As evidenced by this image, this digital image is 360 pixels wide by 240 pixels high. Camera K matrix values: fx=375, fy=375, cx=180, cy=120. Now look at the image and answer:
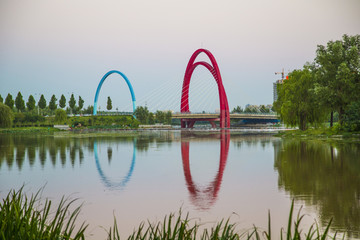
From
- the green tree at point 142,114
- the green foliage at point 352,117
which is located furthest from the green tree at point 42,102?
the green foliage at point 352,117

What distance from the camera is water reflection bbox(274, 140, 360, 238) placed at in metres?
9.48

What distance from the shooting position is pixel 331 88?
133ft

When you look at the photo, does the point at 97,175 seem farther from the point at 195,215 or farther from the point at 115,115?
the point at 115,115

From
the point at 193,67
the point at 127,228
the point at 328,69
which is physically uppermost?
the point at 193,67

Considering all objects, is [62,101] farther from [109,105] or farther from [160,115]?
[160,115]

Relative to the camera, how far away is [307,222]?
9.12 m

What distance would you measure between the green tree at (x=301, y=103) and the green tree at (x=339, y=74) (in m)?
2.69

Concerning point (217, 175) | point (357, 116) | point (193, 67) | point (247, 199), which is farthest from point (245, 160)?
point (193, 67)

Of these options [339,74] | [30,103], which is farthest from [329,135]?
[30,103]

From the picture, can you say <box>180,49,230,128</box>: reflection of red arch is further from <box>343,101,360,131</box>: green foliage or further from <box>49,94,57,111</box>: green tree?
<box>343,101,360,131</box>: green foliage

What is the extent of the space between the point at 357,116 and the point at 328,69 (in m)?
6.74

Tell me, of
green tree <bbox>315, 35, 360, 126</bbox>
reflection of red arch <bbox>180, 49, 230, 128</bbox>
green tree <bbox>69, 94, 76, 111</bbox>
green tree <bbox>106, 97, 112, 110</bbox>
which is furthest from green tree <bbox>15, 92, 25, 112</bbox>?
green tree <bbox>315, 35, 360, 126</bbox>

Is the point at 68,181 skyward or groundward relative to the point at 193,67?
groundward

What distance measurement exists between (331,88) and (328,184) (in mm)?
29221
